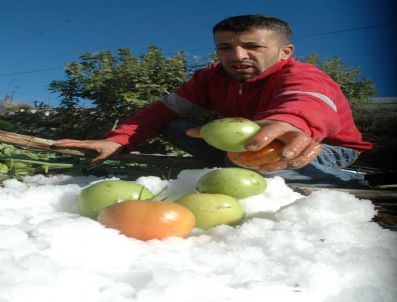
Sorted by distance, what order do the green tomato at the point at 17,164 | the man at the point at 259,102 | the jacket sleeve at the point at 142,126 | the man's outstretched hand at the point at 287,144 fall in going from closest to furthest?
the man's outstretched hand at the point at 287,144 → the man at the point at 259,102 → the green tomato at the point at 17,164 → the jacket sleeve at the point at 142,126

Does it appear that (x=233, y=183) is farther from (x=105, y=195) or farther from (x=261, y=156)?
(x=105, y=195)

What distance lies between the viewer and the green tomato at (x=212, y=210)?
108 cm

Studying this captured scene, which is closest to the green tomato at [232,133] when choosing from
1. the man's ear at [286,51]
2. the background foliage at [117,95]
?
the man's ear at [286,51]

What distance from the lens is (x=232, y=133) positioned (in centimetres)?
127

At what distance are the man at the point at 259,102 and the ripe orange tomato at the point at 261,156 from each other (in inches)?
9.2

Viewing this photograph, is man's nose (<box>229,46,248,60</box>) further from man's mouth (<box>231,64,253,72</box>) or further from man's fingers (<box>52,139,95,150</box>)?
man's fingers (<box>52,139,95,150</box>)

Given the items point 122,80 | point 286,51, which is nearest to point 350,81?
point 122,80

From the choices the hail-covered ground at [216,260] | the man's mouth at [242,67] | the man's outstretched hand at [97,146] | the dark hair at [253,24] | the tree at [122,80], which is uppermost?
the tree at [122,80]

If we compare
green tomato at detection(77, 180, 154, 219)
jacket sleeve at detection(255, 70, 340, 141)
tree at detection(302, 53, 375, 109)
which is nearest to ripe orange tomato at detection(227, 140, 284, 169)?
jacket sleeve at detection(255, 70, 340, 141)

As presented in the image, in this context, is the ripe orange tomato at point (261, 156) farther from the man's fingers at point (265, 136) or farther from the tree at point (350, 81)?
the tree at point (350, 81)

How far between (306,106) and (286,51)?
1.06 meters

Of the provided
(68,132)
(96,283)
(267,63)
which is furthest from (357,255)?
(68,132)

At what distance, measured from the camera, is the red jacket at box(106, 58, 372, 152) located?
1.58 metres

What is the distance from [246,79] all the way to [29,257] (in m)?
1.88
